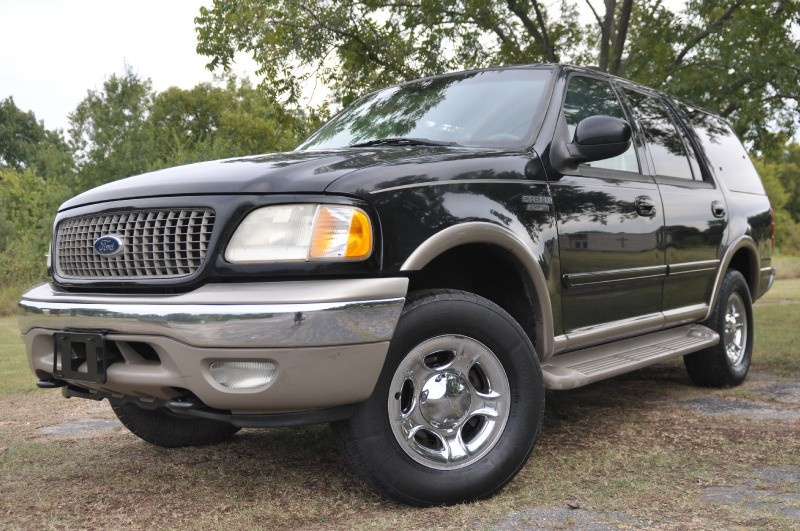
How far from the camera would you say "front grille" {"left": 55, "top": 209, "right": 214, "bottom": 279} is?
315 cm

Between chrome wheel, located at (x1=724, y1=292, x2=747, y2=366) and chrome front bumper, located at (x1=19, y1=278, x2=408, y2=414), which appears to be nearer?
chrome front bumper, located at (x1=19, y1=278, x2=408, y2=414)

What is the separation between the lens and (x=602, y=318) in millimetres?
4352

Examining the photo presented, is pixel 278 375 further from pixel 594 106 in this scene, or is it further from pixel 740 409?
pixel 740 409

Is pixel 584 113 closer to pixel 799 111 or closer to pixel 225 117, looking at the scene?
pixel 799 111

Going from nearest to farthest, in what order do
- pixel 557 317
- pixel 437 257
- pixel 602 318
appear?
pixel 437 257, pixel 557 317, pixel 602 318

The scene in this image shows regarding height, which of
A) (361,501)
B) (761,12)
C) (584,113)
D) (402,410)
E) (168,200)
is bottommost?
(361,501)

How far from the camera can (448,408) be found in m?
3.38

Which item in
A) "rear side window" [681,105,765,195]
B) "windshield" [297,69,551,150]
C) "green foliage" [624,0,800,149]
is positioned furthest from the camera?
"green foliage" [624,0,800,149]

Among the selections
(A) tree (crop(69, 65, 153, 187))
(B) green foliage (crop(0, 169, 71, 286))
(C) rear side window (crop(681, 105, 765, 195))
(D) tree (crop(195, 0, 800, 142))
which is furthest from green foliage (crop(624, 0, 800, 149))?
(A) tree (crop(69, 65, 153, 187))

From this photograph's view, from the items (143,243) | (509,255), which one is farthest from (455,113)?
(143,243)

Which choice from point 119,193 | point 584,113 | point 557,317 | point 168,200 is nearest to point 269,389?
point 168,200

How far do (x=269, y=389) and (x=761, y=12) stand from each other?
10309mm

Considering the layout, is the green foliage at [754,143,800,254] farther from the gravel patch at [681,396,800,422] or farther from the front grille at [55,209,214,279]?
the front grille at [55,209,214,279]

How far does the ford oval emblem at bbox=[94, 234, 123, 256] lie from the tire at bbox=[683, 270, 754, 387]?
12.9ft
